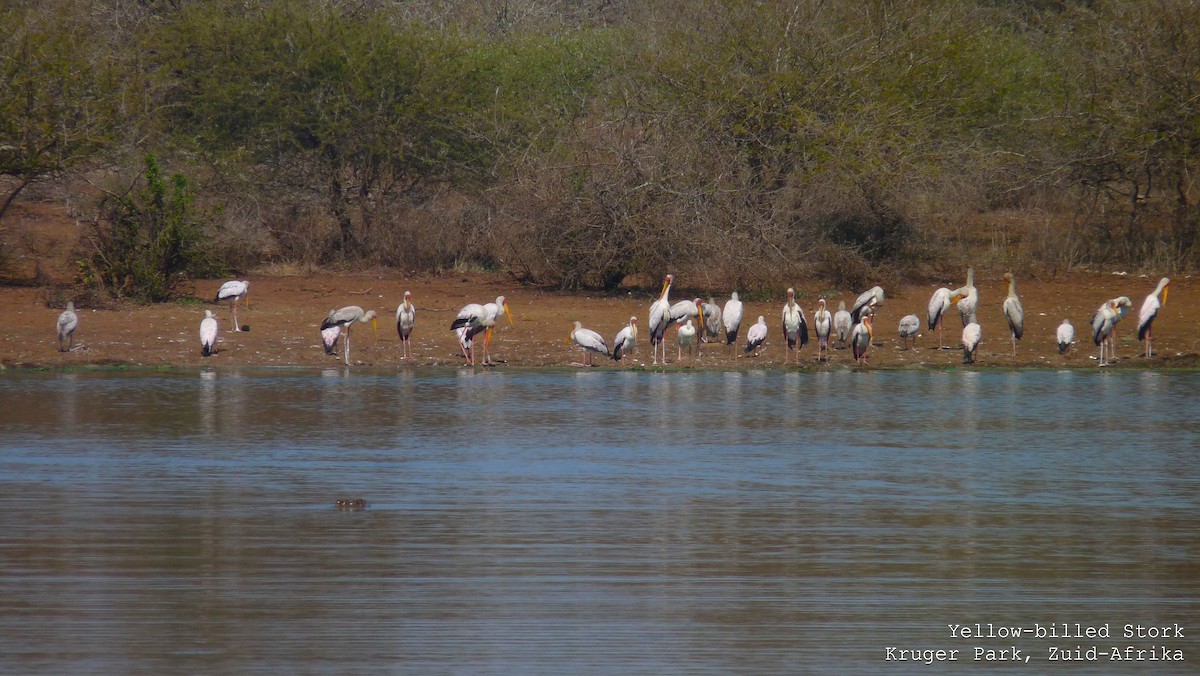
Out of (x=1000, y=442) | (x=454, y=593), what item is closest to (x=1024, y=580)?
(x=454, y=593)

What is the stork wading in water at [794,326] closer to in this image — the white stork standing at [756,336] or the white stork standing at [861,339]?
the white stork standing at [756,336]

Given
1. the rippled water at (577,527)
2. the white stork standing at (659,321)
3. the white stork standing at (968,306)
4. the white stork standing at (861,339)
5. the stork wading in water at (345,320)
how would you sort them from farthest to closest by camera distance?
1. the white stork standing at (968,306)
2. the white stork standing at (659,321)
3. the white stork standing at (861,339)
4. the stork wading in water at (345,320)
5. the rippled water at (577,527)

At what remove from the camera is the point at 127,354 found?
1788cm

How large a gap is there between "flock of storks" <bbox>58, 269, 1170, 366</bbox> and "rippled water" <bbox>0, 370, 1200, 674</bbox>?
5.39ft

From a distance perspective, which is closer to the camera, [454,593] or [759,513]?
[454,593]

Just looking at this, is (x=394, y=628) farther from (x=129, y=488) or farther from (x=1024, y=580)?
(x=129, y=488)

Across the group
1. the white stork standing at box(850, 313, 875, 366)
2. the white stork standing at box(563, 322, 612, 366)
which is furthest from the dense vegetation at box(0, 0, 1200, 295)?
the white stork standing at box(563, 322, 612, 366)

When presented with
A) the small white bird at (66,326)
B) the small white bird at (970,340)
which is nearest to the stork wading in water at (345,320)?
the small white bird at (66,326)

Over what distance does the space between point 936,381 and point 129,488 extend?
32.3 ft

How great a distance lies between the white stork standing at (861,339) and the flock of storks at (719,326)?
12mm

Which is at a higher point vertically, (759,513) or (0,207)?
(0,207)

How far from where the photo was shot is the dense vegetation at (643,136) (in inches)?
864

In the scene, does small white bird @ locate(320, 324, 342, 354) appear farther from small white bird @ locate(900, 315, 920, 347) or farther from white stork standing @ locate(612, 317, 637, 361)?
small white bird @ locate(900, 315, 920, 347)

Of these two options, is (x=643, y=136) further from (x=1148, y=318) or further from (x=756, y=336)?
(x=1148, y=318)
